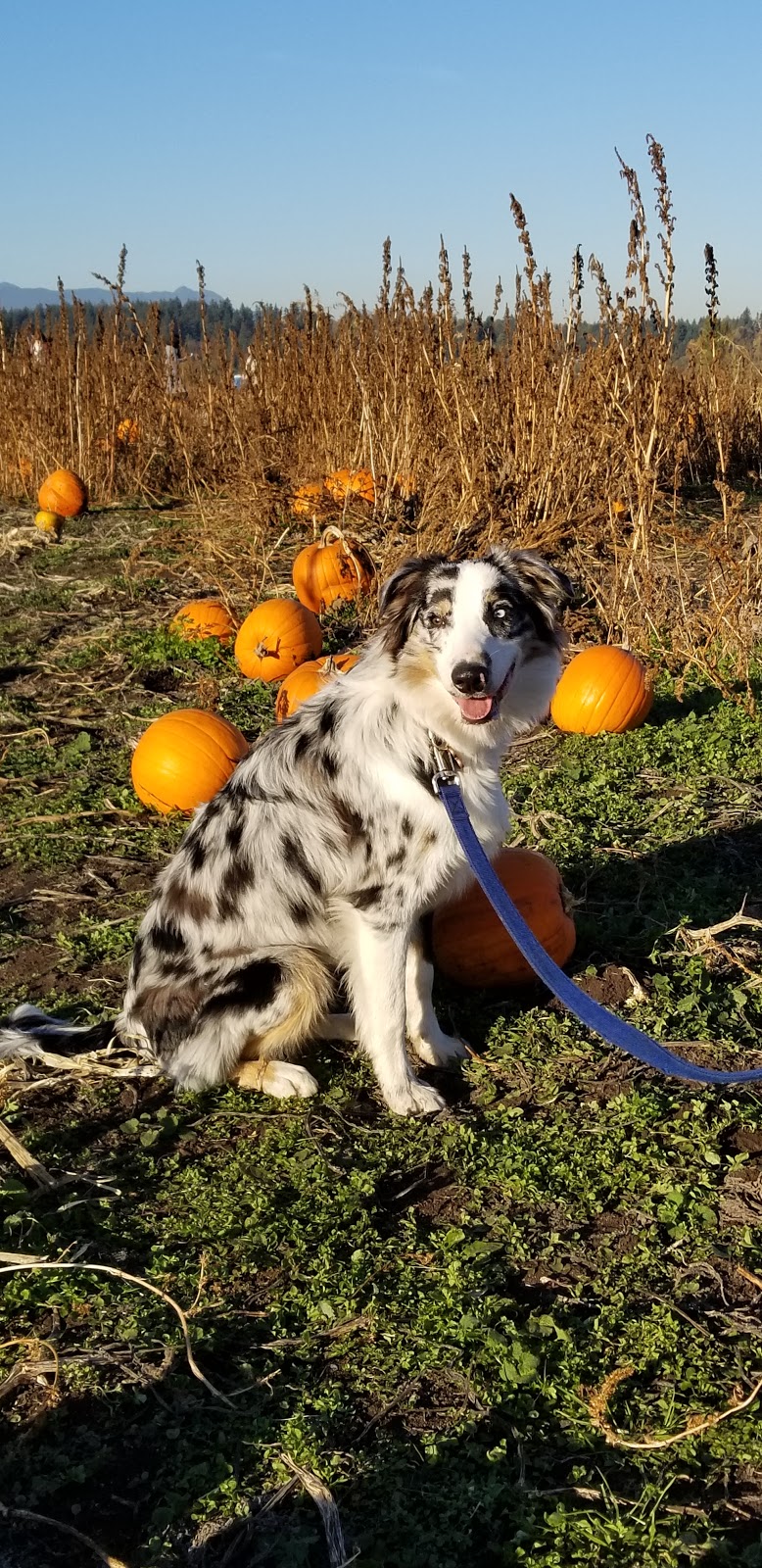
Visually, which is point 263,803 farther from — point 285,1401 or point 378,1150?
point 285,1401

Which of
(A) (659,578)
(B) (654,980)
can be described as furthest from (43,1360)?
(A) (659,578)

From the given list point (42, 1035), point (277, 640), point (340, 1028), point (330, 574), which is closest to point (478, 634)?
point (340, 1028)

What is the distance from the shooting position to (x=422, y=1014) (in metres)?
4.08

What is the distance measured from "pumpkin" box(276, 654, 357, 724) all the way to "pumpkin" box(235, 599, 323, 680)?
1.98 feet

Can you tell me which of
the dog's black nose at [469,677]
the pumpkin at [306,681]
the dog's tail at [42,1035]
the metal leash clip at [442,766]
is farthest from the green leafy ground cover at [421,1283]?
the pumpkin at [306,681]

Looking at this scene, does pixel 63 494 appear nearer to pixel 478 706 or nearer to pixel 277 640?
pixel 277 640

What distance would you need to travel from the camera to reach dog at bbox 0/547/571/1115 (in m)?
3.76

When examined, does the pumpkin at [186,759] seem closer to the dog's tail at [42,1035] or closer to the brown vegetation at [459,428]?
the dog's tail at [42,1035]

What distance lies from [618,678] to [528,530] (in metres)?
2.36

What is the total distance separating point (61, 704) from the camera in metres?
8.02

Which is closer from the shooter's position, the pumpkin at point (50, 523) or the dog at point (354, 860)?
the dog at point (354, 860)

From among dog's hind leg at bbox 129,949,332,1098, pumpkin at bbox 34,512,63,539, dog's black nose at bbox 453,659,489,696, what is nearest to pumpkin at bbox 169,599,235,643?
pumpkin at bbox 34,512,63,539

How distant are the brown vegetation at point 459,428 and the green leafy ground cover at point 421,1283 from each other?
308cm

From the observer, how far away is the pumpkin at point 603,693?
6566 millimetres
